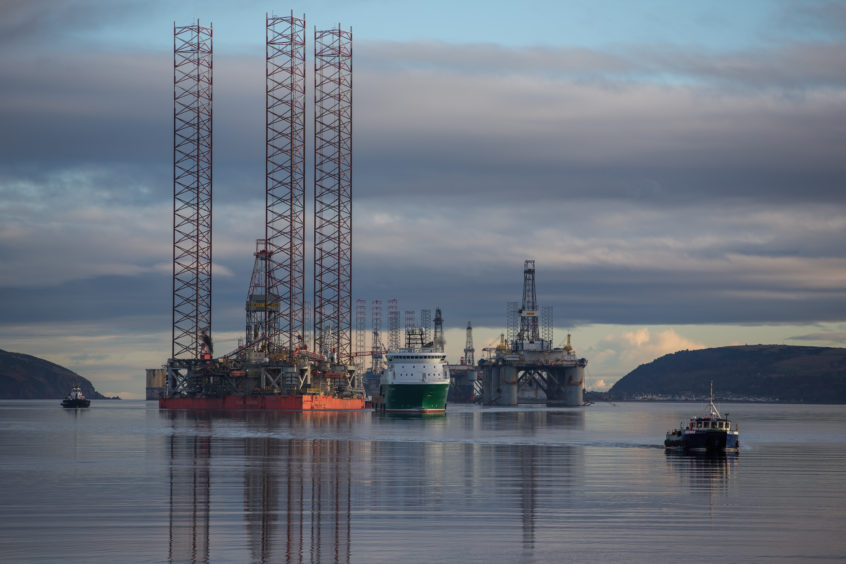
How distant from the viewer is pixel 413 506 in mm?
34438

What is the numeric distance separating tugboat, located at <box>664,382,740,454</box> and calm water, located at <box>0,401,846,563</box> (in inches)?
91.9

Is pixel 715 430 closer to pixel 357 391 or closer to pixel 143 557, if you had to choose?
pixel 143 557

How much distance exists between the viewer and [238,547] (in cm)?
2556

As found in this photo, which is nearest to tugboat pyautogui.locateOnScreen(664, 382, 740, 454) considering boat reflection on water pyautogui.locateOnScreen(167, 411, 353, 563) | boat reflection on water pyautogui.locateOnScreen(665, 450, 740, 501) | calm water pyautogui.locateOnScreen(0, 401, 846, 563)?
boat reflection on water pyautogui.locateOnScreen(665, 450, 740, 501)

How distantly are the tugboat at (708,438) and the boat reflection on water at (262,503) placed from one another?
21.1m

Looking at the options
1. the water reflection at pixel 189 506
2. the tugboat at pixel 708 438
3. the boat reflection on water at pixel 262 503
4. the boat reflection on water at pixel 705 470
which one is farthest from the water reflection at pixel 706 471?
the water reflection at pixel 189 506

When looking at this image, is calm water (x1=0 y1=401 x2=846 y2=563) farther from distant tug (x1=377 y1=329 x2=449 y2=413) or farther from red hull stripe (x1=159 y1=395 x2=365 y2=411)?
distant tug (x1=377 y1=329 x2=449 y2=413)

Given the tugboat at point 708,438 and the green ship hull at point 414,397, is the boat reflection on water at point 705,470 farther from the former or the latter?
the green ship hull at point 414,397

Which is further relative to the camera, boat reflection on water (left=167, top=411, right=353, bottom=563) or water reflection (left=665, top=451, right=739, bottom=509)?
water reflection (left=665, top=451, right=739, bottom=509)

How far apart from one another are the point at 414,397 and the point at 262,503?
12892 centimetres

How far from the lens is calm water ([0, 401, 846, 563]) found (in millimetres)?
25328

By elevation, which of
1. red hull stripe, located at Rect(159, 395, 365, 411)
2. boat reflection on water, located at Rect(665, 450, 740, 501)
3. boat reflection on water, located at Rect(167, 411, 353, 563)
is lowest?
red hull stripe, located at Rect(159, 395, 365, 411)

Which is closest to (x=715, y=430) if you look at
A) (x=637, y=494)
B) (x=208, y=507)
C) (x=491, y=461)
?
(x=491, y=461)

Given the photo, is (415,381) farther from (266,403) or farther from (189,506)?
(189,506)
